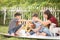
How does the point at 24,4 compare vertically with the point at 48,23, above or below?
above

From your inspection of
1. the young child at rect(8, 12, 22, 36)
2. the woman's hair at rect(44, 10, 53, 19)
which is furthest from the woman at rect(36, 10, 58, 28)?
the young child at rect(8, 12, 22, 36)

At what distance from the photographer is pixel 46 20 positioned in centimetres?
161

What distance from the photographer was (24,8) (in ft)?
5.35

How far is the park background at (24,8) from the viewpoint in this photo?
5.29 feet

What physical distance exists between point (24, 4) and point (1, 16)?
28 centimetres

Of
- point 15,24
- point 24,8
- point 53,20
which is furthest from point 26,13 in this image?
point 53,20

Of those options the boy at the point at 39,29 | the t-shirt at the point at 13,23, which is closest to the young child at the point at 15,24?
the t-shirt at the point at 13,23

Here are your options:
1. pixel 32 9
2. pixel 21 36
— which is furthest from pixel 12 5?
pixel 21 36

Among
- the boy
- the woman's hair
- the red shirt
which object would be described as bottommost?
the boy

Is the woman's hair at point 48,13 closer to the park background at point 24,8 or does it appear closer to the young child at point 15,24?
the park background at point 24,8

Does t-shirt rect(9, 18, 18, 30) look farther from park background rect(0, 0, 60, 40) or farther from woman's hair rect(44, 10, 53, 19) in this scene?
woman's hair rect(44, 10, 53, 19)

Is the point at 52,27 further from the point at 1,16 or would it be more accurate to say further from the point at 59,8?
the point at 1,16

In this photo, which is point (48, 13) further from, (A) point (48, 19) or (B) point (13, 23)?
(B) point (13, 23)

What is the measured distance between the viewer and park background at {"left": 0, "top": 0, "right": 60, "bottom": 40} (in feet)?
5.29
